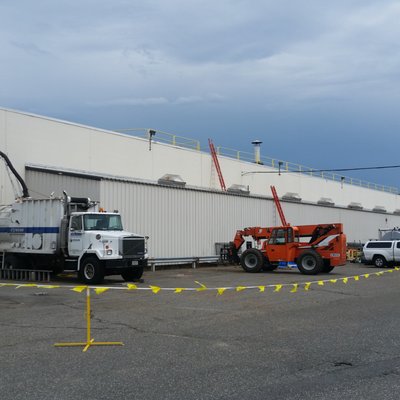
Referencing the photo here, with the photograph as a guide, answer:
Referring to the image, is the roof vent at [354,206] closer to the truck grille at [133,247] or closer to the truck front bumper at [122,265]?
the truck grille at [133,247]

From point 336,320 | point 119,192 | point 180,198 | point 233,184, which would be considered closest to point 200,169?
point 233,184

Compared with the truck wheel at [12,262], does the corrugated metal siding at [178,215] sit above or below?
above

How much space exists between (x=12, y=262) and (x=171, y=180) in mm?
11153

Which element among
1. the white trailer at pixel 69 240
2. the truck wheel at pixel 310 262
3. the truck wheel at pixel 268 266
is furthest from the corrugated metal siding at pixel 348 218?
the white trailer at pixel 69 240

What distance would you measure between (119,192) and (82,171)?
1998 millimetres

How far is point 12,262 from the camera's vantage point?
788 inches

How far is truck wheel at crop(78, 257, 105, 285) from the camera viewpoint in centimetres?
1769

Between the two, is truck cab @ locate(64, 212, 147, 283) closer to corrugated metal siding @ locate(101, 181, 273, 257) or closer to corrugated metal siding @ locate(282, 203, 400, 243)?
corrugated metal siding @ locate(101, 181, 273, 257)

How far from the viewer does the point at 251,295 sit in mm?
14742

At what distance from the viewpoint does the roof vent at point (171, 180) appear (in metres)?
28.6

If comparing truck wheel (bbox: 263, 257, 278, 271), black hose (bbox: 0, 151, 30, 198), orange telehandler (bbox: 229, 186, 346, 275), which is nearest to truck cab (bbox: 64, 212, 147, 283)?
black hose (bbox: 0, 151, 30, 198)

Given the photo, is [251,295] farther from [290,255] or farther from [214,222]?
[214,222]

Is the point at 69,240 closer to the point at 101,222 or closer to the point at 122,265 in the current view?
the point at 101,222

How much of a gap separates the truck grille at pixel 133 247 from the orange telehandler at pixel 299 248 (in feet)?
27.3
